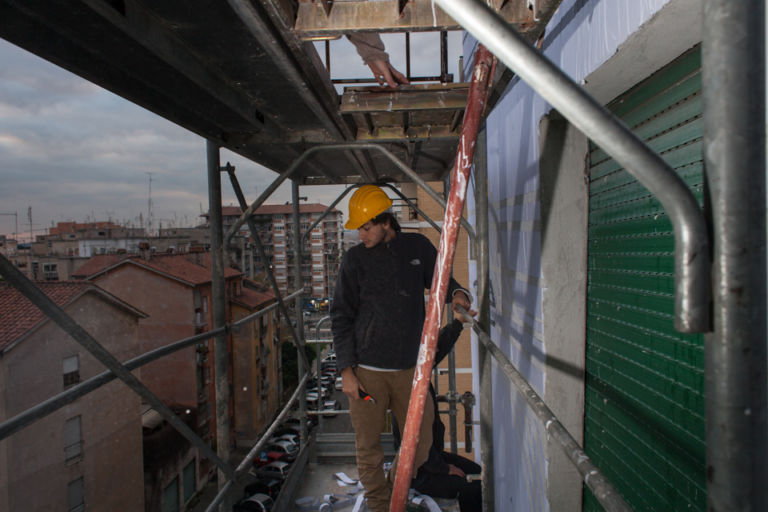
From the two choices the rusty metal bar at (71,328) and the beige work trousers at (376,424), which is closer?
the rusty metal bar at (71,328)

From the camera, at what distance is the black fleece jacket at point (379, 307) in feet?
10.7

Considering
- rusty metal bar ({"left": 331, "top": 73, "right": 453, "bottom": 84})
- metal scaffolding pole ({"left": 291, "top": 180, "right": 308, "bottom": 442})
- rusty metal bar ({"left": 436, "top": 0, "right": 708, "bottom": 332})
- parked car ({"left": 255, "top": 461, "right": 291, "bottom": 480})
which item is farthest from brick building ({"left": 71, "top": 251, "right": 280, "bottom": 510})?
rusty metal bar ({"left": 436, "top": 0, "right": 708, "bottom": 332})

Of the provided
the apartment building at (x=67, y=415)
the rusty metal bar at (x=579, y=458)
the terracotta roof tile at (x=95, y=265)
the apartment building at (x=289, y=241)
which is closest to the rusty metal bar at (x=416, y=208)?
the rusty metal bar at (x=579, y=458)

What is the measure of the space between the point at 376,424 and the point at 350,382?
0.40 meters

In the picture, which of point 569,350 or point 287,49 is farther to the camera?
point 569,350

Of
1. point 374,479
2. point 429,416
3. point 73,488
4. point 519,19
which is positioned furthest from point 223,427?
point 73,488

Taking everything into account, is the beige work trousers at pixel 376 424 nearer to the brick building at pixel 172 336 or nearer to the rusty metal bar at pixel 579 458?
the rusty metal bar at pixel 579 458

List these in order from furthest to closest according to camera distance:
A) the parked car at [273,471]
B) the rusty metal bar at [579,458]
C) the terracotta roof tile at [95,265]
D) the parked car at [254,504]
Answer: the terracotta roof tile at [95,265], the parked car at [273,471], the parked car at [254,504], the rusty metal bar at [579,458]

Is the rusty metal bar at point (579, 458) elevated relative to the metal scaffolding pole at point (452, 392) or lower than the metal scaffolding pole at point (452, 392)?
elevated

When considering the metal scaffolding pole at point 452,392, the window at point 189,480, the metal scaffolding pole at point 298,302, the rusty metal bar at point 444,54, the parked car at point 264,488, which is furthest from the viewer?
the window at point 189,480

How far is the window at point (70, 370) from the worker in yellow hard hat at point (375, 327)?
14.6 metres

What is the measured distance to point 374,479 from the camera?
128 inches

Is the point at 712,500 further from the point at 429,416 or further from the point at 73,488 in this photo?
the point at 73,488

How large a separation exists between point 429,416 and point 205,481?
25.5 meters
